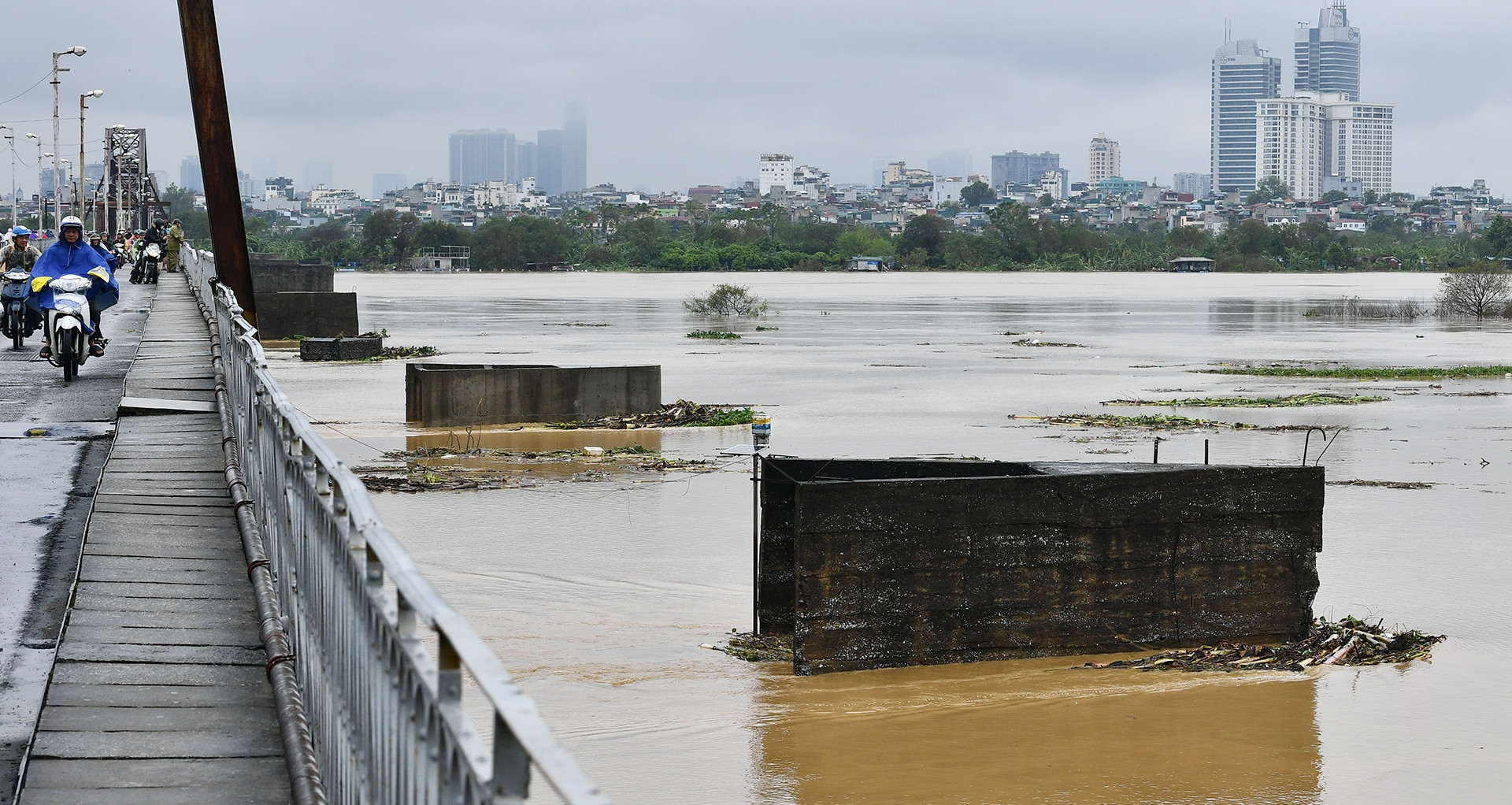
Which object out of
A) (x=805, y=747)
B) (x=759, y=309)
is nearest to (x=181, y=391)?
(x=805, y=747)

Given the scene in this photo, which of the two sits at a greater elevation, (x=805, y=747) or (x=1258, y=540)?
(x=1258, y=540)

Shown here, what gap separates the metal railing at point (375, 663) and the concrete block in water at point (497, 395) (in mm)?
18193

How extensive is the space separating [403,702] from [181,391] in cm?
1064

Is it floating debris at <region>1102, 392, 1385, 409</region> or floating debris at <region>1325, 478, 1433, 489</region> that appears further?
floating debris at <region>1102, 392, 1385, 409</region>

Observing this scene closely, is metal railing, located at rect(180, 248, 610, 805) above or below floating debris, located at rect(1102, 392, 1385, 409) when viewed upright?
above

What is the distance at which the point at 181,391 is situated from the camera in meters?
12.9

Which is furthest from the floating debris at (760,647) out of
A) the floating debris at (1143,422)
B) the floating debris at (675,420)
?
the floating debris at (1143,422)

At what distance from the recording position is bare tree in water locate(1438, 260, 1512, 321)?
71312mm

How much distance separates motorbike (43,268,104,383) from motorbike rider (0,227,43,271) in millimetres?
5309

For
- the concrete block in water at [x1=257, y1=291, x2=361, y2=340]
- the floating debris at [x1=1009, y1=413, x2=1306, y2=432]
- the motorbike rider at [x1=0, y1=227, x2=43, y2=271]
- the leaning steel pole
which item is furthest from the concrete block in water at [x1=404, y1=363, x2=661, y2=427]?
the concrete block in water at [x1=257, y1=291, x2=361, y2=340]

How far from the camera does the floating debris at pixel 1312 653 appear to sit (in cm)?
1144

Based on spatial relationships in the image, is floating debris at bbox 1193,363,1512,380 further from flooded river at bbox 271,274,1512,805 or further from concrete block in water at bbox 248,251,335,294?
concrete block in water at bbox 248,251,335,294

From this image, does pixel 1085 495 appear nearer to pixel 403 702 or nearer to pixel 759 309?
pixel 403 702

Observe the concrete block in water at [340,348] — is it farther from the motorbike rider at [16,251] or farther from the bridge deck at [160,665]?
the bridge deck at [160,665]
